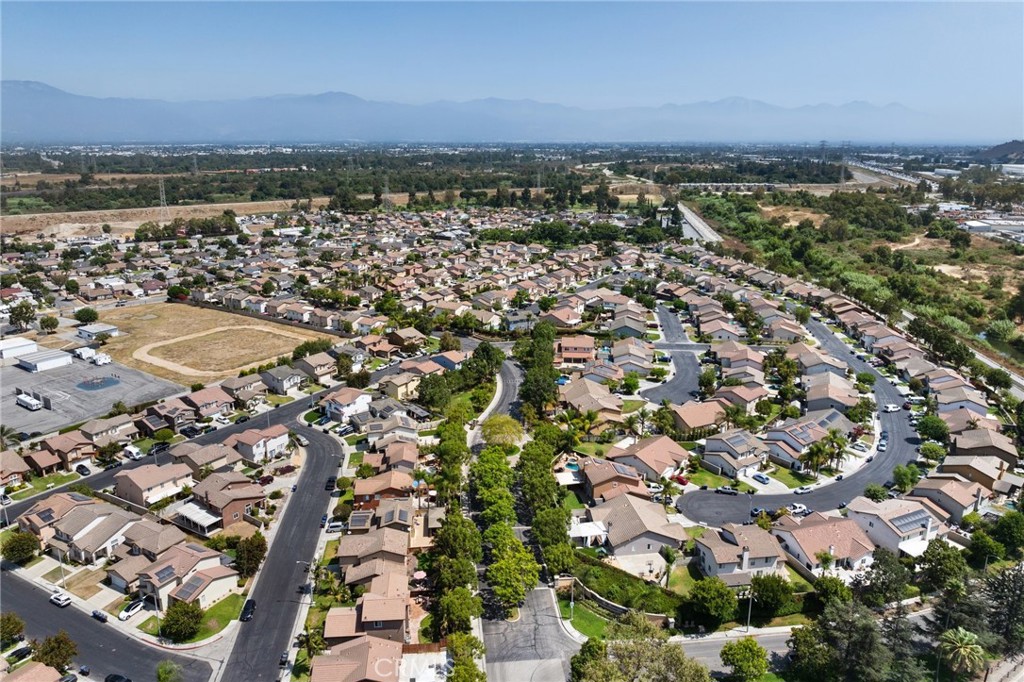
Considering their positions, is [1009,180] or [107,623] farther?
[1009,180]

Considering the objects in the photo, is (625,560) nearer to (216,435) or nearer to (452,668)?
(452,668)

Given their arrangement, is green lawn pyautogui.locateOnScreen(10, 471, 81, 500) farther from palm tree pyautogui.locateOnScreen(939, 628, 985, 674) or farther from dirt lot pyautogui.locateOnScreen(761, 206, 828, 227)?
dirt lot pyautogui.locateOnScreen(761, 206, 828, 227)

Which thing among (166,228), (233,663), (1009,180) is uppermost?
(1009,180)

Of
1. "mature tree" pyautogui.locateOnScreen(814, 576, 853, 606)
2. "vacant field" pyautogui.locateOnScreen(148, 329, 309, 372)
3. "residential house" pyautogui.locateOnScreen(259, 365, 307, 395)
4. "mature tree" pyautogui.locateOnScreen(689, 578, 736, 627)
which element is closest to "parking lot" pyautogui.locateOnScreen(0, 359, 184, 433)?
"vacant field" pyautogui.locateOnScreen(148, 329, 309, 372)

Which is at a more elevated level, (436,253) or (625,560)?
(436,253)

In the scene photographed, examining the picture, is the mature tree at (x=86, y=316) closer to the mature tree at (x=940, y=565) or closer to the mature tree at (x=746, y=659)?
the mature tree at (x=746, y=659)

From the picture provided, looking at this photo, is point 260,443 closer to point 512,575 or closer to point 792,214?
point 512,575

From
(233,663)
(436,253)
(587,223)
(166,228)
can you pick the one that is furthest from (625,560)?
(166,228)
